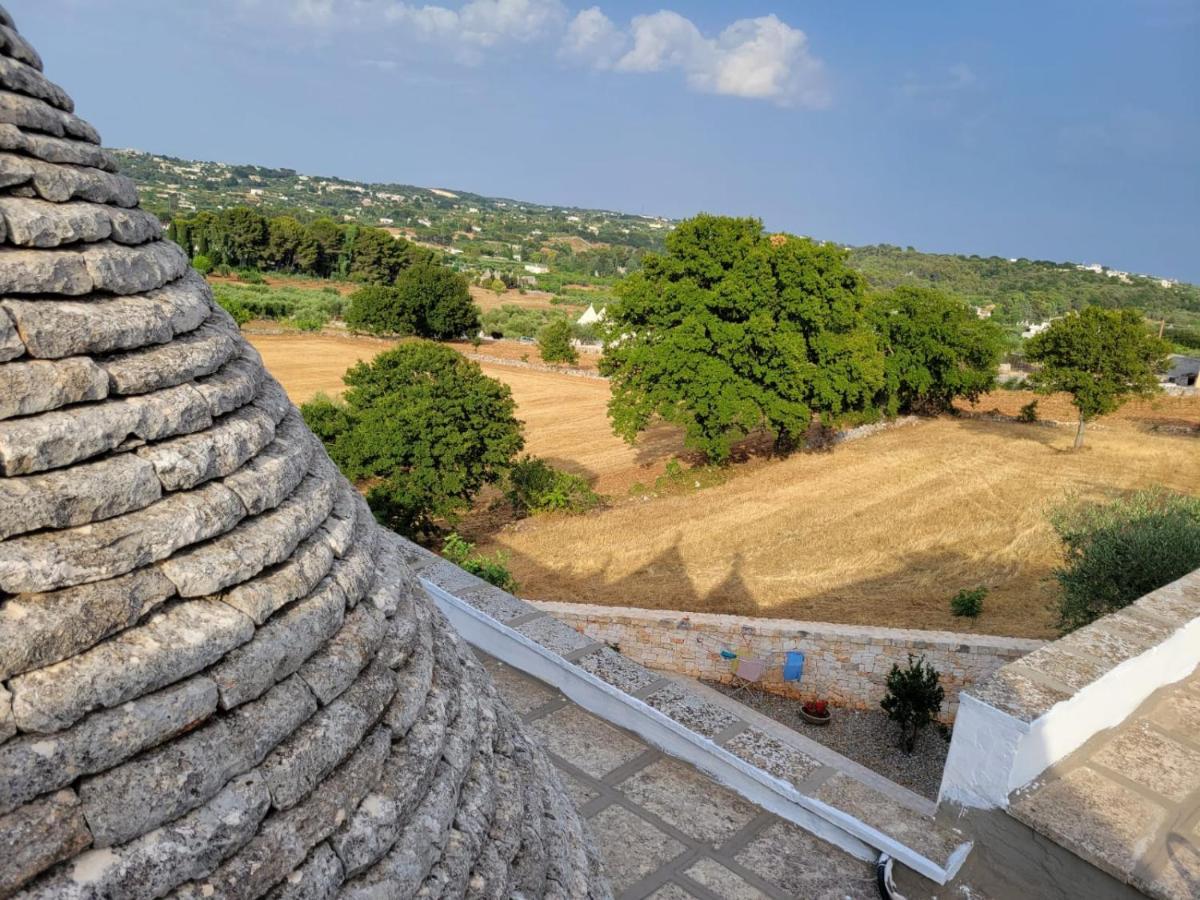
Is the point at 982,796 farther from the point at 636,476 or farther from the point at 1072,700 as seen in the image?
the point at 636,476

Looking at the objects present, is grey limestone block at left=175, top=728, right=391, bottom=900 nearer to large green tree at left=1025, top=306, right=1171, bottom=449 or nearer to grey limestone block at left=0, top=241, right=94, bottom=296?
grey limestone block at left=0, top=241, right=94, bottom=296

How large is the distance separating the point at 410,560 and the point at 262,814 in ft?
16.5

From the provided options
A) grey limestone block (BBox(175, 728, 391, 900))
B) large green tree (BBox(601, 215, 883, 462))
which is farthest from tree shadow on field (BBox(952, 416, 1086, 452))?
grey limestone block (BBox(175, 728, 391, 900))

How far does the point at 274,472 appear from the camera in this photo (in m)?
2.71

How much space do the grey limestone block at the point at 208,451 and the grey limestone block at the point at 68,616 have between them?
29cm

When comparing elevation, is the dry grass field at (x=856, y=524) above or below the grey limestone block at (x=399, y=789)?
below

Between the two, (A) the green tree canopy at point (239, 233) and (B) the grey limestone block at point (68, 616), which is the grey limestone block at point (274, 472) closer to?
(B) the grey limestone block at point (68, 616)

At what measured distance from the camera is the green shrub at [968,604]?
46.2 feet

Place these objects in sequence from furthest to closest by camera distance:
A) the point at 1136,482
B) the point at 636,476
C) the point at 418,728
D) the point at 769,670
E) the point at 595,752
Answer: the point at 636,476
the point at 1136,482
the point at 769,670
the point at 595,752
the point at 418,728

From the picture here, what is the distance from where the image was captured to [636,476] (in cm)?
2827

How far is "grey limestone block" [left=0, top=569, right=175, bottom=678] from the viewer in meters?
1.90

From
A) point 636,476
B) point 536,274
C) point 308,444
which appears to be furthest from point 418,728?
point 536,274

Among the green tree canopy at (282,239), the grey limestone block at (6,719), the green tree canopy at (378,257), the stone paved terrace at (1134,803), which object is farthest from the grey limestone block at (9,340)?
the green tree canopy at (282,239)

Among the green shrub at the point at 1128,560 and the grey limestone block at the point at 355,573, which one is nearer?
the grey limestone block at the point at 355,573
